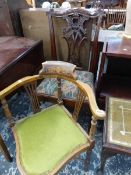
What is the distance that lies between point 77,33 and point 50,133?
0.87 metres

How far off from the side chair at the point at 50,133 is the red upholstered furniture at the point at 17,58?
0.74ft

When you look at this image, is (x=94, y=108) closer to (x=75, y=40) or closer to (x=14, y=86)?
(x=14, y=86)

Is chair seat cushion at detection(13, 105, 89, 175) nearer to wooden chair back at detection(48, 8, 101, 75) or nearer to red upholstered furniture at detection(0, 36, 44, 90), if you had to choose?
red upholstered furniture at detection(0, 36, 44, 90)

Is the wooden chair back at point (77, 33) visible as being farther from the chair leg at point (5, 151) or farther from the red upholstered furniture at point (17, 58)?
the chair leg at point (5, 151)

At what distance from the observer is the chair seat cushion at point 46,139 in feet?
2.90

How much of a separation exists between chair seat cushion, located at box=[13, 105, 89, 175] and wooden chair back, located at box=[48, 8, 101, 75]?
596 mm

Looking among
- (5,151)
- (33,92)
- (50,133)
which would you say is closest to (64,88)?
(33,92)

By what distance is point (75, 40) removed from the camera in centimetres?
145

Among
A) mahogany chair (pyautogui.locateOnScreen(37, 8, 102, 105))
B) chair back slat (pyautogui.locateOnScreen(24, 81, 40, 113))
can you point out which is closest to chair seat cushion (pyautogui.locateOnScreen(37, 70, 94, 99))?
mahogany chair (pyautogui.locateOnScreen(37, 8, 102, 105))

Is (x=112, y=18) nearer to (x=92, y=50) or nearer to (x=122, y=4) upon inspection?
(x=122, y=4)

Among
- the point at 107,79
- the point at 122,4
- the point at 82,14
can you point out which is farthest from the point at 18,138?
the point at 122,4

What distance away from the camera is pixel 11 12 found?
1.61 m

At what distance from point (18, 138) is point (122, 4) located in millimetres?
6060

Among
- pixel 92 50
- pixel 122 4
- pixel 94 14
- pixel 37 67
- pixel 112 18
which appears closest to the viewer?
pixel 94 14
